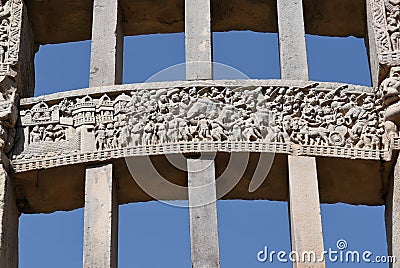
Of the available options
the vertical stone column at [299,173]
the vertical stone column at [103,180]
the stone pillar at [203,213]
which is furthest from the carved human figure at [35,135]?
the vertical stone column at [299,173]

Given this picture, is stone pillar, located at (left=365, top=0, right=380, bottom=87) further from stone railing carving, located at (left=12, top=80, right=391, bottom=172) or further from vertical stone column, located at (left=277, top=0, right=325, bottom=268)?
vertical stone column, located at (left=277, top=0, right=325, bottom=268)

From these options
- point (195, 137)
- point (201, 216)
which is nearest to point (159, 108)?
point (195, 137)

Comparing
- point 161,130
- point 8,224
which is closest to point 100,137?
point 161,130

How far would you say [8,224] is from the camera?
38.3ft

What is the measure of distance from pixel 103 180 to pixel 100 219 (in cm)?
44

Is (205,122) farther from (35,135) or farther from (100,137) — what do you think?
(35,135)

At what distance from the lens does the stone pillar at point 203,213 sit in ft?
36.5

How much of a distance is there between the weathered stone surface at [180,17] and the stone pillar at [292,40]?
431 millimetres

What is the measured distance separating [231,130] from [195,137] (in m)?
0.33

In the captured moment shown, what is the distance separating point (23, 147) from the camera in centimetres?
1205

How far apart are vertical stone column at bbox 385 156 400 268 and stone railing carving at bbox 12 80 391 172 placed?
0.27 m

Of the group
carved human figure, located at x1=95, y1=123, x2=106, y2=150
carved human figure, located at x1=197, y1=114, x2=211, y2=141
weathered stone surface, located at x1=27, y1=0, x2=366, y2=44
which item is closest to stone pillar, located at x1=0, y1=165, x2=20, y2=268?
carved human figure, located at x1=95, y1=123, x2=106, y2=150

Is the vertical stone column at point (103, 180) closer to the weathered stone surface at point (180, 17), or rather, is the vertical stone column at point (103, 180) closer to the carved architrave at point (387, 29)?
the weathered stone surface at point (180, 17)

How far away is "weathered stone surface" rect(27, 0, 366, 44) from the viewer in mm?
13250
